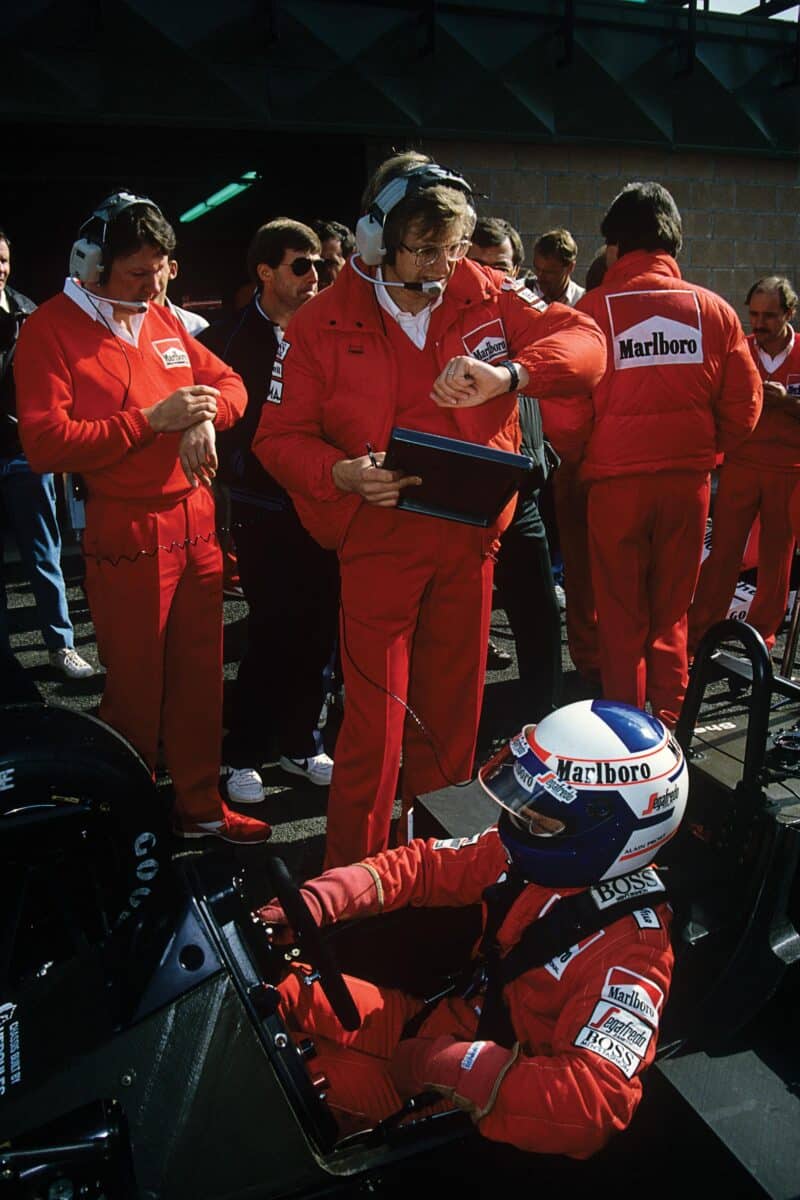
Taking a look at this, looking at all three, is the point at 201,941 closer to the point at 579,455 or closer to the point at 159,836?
the point at 159,836

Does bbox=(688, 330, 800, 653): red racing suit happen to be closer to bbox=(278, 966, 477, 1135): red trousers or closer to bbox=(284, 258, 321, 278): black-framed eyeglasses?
bbox=(284, 258, 321, 278): black-framed eyeglasses

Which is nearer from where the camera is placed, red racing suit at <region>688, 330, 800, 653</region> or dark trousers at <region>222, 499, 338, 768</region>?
dark trousers at <region>222, 499, 338, 768</region>

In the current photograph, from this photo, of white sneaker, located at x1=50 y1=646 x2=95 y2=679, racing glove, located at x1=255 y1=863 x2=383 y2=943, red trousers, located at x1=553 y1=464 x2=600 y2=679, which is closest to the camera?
racing glove, located at x1=255 y1=863 x2=383 y2=943

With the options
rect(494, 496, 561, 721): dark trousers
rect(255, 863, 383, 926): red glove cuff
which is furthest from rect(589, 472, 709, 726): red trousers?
rect(255, 863, 383, 926): red glove cuff

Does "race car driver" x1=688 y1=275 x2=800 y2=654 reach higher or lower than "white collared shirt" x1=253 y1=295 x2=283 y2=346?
lower

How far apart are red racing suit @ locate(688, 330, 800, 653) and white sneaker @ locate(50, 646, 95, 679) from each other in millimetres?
2876

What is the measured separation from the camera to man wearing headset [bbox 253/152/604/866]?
8.22 feet

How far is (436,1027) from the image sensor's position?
2123 millimetres

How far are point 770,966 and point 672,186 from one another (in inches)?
273

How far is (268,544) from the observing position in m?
3.54

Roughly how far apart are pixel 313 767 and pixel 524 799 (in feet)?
6.58

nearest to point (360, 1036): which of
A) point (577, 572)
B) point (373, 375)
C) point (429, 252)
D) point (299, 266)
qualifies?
point (373, 375)

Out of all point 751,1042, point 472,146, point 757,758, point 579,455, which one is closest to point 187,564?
point 579,455

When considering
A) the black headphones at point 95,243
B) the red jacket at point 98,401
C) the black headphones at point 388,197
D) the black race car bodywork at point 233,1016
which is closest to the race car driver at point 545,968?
the black race car bodywork at point 233,1016
